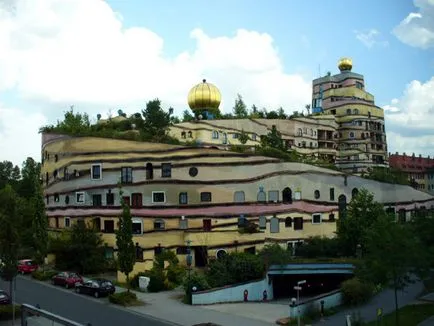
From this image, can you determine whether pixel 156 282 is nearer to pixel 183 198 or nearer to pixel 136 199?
pixel 183 198

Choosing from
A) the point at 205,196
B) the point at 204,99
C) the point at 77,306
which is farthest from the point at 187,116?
the point at 77,306

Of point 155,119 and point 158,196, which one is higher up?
point 155,119

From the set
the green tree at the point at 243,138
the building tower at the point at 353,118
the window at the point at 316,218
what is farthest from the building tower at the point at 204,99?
the building tower at the point at 353,118

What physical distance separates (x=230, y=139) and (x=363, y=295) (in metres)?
29.5

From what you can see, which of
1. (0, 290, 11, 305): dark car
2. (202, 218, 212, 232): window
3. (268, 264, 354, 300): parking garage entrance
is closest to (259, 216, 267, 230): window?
(202, 218, 212, 232): window

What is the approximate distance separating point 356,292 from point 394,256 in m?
7.44

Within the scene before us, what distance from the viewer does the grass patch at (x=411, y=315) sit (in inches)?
953

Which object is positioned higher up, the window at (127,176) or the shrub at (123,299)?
the window at (127,176)

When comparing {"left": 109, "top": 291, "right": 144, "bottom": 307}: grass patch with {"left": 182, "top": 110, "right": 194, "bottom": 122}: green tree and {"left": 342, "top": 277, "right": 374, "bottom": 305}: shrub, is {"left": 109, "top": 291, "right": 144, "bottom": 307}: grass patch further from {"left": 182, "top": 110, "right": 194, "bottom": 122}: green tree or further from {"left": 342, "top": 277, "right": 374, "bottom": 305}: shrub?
{"left": 182, "top": 110, "right": 194, "bottom": 122}: green tree

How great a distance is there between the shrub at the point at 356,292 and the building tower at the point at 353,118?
126 feet

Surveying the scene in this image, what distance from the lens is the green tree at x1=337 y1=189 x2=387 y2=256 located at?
121 ft

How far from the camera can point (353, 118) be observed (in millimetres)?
68875

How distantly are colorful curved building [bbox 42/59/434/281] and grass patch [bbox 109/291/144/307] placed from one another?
850 centimetres

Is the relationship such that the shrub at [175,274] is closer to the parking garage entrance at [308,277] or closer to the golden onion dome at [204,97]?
the parking garage entrance at [308,277]
